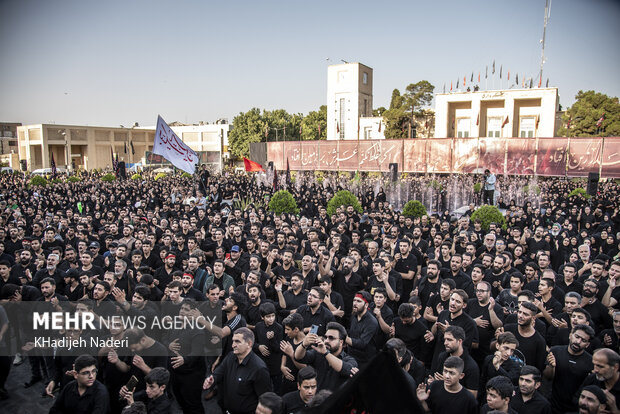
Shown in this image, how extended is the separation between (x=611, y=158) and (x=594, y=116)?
1459cm

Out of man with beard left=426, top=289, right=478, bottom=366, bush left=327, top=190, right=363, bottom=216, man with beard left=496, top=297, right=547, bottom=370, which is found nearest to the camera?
man with beard left=496, top=297, right=547, bottom=370

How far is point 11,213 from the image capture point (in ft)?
44.6

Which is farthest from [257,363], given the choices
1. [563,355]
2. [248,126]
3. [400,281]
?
[248,126]

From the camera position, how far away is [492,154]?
26984mm

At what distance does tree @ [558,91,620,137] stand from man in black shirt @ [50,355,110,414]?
131 ft

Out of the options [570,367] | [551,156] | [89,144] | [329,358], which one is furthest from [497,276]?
[89,144]

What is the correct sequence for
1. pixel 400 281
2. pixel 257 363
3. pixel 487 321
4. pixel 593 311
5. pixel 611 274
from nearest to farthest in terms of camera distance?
pixel 257 363
pixel 487 321
pixel 593 311
pixel 611 274
pixel 400 281

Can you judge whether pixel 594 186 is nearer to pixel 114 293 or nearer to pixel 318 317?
pixel 318 317

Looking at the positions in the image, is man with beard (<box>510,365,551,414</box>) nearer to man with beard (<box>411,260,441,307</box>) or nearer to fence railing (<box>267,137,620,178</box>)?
man with beard (<box>411,260,441,307</box>)

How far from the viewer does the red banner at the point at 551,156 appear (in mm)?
25078

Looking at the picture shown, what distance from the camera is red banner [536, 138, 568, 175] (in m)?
25.1

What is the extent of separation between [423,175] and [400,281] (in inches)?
945

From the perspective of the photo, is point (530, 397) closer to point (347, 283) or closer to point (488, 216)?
point (347, 283)

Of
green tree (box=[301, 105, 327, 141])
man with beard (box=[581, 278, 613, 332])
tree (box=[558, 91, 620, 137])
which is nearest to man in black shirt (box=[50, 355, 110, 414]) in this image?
man with beard (box=[581, 278, 613, 332])
